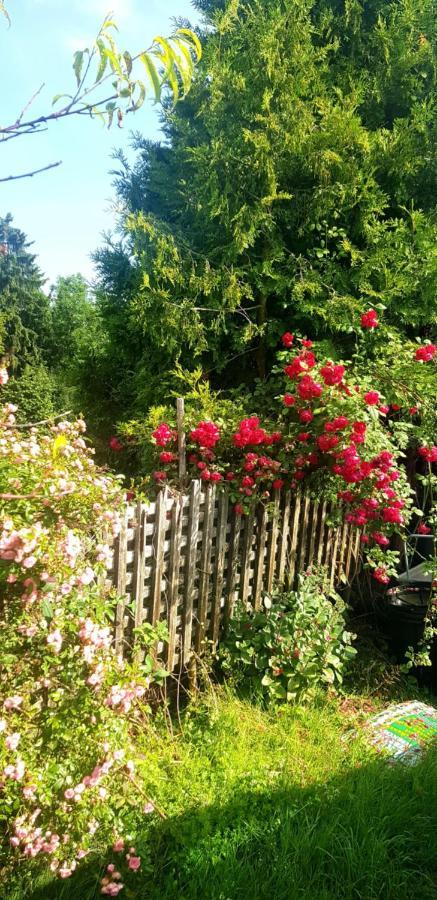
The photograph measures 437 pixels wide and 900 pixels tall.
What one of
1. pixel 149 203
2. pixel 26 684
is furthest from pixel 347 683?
pixel 149 203

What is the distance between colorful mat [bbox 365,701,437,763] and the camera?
11.4 ft

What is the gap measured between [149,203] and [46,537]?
20.2 ft

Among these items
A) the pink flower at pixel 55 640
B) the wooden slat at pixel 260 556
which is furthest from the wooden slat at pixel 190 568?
the pink flower at pixel 55 640

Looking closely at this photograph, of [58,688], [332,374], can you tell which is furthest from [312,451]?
[58,688]

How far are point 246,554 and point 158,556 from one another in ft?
3.22

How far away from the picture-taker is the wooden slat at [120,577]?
125 inches

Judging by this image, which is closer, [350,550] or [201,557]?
[201,557]

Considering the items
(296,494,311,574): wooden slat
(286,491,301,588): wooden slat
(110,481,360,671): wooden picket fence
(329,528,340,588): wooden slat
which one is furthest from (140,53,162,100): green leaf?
(329,528,340,588): wooden slat

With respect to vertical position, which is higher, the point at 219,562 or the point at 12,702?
the point at 219,562

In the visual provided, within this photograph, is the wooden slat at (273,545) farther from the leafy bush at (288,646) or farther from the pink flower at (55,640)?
the pink flower at (55,640)

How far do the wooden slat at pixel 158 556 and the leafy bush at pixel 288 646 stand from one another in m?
0.70

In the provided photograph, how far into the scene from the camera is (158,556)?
3539 mm

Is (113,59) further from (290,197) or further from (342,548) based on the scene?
(342,548)

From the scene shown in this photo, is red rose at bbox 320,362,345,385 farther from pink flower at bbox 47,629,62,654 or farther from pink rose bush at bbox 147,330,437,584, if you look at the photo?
pink flower at bbox 47,629,62,654
